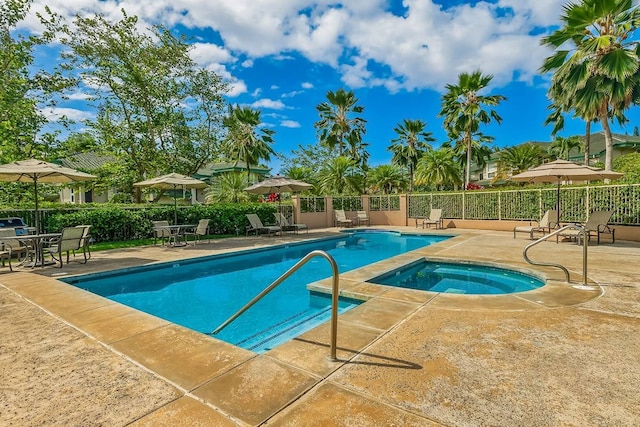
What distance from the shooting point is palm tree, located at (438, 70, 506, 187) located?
66.1ft

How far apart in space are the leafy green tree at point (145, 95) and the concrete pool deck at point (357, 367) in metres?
13.6

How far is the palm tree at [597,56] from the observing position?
455 inches

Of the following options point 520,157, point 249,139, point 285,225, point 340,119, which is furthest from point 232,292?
point 520,157

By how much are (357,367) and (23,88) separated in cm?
1755

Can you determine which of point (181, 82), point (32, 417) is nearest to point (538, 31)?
point (181, 82)

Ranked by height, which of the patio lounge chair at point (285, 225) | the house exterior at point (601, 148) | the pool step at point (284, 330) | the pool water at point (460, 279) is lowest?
the pool step at point (284, 330)

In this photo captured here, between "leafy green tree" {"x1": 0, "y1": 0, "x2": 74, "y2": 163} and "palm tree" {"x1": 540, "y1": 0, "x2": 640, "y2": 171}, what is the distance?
2076 cm

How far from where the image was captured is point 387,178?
24359 millimetres

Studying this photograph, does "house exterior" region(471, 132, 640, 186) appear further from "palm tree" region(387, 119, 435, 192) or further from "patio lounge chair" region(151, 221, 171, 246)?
"patio lounge chair" region(151, 221, 171, 246)

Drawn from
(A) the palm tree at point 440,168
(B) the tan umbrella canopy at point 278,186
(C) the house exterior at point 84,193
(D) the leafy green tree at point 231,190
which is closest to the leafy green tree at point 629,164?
(A) the palm tree at point 440,168

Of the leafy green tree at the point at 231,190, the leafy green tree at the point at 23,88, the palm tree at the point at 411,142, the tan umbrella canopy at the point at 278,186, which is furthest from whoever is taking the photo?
the palm tree at the point at 411,142

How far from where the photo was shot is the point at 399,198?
19016 mm

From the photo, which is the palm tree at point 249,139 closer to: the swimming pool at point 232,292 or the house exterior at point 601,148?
the swimming pool at point 232,292

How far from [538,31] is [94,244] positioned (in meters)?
20.4
